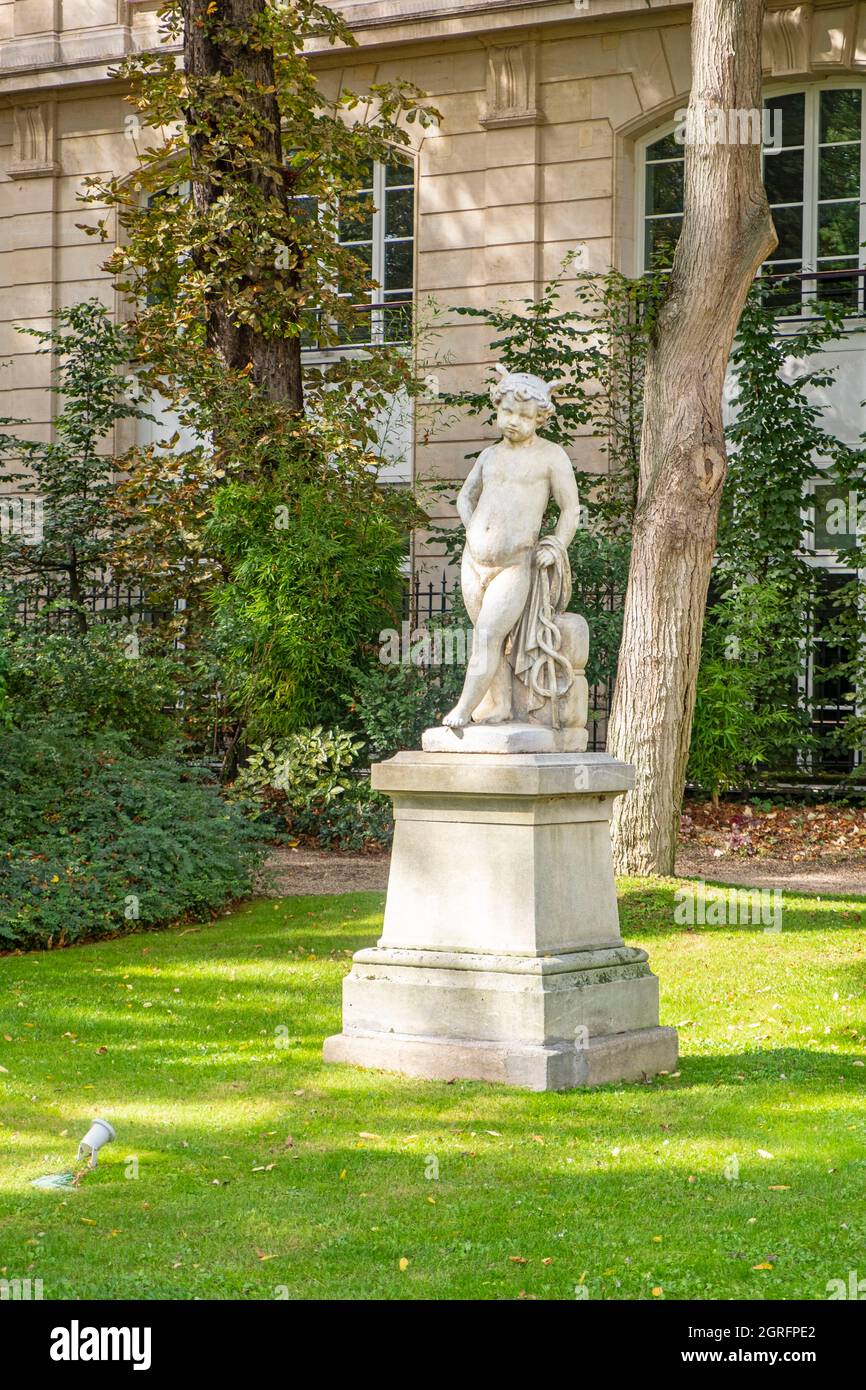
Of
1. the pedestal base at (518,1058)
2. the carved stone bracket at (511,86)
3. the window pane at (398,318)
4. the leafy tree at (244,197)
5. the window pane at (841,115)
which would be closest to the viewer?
the pedestal base at (518,1058)

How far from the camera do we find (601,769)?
23.1 feet

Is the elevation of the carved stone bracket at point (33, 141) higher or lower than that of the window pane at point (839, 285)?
higher

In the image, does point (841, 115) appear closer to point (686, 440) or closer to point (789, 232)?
point (789, 232)

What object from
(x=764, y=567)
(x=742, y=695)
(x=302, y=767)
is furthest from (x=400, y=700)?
(x=764, y=567)

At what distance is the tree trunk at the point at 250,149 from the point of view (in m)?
15.8

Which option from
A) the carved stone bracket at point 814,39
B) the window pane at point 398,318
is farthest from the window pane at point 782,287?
the window pane at point 398,318

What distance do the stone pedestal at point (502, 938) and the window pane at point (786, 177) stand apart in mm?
14437

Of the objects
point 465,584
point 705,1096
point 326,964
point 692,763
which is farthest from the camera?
point 692,763

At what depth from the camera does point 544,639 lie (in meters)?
7.25

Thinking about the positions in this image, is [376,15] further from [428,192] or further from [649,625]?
[649,625]

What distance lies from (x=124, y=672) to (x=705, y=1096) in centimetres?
825

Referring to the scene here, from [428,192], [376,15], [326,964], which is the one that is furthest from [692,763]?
[376,15]

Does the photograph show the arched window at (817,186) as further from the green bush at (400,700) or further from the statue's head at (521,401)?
the statue's head at (521,401)

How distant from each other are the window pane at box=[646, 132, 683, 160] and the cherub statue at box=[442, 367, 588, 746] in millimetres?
14291
